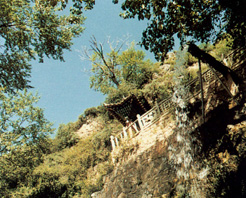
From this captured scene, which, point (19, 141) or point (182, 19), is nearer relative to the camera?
point (182, 19)

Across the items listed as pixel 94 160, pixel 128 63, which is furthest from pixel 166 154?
pixel 128 63

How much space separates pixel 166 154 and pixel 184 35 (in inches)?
234

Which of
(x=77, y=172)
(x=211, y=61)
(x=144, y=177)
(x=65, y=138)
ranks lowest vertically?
(x=144, y=177)

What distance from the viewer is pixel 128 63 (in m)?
26.7

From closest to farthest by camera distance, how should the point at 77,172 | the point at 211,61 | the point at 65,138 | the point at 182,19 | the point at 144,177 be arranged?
1. the point at 182,19
2. the point at 211,61
3. the point at 144,177
4. the point at 77,172
5. the point at 65,138

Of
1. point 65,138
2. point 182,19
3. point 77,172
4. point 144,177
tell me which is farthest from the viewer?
point 65,138

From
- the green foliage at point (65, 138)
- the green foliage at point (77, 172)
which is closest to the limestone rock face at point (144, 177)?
the green foliage at point (77, 172)

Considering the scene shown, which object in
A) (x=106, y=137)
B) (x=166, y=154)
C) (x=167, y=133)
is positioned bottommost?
(x=166, y=154)

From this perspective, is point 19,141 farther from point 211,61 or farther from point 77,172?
point 211,61

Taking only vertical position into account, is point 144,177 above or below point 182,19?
below

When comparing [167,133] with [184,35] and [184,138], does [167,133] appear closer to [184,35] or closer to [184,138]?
[184,138]

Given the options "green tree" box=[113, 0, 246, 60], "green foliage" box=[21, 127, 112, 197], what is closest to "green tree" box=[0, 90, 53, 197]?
"green foliage" box=[21, 127, 112, 197]

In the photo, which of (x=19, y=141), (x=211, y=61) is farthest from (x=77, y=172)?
(x=211, y=61)

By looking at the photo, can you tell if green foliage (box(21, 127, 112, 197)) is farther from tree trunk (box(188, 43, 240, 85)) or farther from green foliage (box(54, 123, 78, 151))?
tree trunk (box(188, 43, 240, 85))
